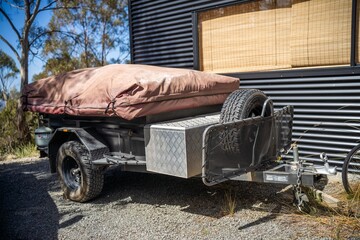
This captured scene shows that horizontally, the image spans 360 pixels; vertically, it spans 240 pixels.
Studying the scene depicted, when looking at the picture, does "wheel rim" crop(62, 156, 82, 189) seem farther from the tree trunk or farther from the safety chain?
the tree trunk

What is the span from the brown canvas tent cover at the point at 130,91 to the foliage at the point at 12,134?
4.67 m

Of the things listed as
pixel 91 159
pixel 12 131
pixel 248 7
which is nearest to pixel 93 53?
pixel 12 131

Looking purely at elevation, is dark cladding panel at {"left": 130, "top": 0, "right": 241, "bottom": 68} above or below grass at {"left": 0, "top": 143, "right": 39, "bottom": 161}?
above

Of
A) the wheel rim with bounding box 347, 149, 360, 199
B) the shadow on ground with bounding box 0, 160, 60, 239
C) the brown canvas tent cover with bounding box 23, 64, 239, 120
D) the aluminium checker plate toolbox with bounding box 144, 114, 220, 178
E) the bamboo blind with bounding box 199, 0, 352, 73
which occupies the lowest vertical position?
the shadow on ground with bounding box 0, 160, 60, 239

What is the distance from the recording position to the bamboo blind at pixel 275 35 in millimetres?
5750

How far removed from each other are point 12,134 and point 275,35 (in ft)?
24.1

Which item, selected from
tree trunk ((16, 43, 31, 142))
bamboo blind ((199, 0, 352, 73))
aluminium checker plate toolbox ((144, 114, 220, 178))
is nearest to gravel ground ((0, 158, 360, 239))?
aluminium checker plate toolbox ((144, 114, 220, 178))

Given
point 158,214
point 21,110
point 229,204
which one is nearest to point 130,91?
point 158,214

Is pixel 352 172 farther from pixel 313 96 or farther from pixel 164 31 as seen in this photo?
pixel 164 31

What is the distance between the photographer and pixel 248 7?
673cm

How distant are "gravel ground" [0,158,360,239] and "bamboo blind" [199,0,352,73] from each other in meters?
2.31

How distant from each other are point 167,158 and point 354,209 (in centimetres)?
223

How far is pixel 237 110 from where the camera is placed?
4.17 meters

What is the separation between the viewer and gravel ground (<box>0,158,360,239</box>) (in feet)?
13.0
